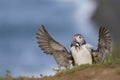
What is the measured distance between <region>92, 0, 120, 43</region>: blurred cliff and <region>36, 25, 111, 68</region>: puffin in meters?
41.9

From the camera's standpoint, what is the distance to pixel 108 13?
74625mm

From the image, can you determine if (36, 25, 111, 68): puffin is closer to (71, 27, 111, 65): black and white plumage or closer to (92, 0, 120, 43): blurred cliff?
(71, 27, 111, 65): black and white plumage

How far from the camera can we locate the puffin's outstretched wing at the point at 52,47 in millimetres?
23875

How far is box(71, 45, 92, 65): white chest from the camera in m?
23.3

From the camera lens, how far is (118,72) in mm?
20297

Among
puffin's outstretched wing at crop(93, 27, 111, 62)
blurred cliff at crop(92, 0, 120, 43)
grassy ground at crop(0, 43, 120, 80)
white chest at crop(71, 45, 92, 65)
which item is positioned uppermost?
blurred cliff at crop(92, 0, 120, 43)

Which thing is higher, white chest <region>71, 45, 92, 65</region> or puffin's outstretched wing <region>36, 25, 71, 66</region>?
puffin's outstretched wing <region>36, 25, 71, 66</region>

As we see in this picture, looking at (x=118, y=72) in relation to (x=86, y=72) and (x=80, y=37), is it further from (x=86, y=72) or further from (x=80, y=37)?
(x=80, y=37)

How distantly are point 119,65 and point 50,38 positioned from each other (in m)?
3.83

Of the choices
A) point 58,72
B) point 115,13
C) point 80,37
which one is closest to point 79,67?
point 58,72

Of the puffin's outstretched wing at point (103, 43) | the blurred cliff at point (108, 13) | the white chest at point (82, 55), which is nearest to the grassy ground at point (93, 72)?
the white chest at point (82, 55)

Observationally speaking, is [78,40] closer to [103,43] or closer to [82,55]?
[82,55]

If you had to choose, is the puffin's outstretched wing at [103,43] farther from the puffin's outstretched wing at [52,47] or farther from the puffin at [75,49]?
the puffin's outstretched wing at [52,47]

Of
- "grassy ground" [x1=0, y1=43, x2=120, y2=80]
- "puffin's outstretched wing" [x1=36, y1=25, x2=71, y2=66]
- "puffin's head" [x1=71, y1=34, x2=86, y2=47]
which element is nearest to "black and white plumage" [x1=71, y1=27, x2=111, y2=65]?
"puffin's head" [x1=71, y1=34, x2=86, y2=47]
